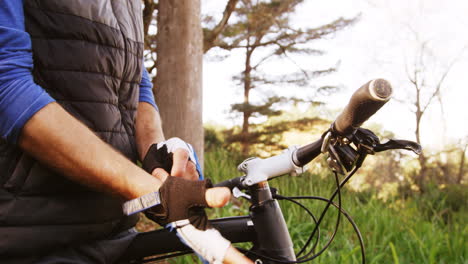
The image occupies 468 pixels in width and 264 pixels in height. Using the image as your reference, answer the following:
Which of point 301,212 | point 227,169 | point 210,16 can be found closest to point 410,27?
point 210,16

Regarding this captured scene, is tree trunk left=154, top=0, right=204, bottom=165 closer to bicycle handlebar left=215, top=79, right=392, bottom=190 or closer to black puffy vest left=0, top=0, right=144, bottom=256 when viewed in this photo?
→ black puffy vest left=0, top=0, right=144, bottom=256

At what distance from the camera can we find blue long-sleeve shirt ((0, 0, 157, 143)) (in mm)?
782

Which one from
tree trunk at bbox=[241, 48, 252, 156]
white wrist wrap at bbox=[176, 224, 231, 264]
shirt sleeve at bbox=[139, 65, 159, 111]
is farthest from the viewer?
tree trunk at bbox=[241, 48, 252, 156]

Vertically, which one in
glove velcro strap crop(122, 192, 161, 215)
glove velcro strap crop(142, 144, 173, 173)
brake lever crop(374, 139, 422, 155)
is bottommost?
glove velcro strap crop(122, 192, 161, 215)

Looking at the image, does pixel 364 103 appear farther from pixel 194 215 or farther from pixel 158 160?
pixel 158 160

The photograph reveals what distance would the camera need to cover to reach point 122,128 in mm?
1223

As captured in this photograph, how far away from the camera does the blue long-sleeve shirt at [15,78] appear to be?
78cm

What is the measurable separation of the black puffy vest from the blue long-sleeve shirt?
0.33 ft

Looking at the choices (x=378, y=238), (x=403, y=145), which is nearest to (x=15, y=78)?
(x=403, y=145)

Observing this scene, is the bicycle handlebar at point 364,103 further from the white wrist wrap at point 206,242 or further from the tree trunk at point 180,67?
the tree trunk at point 180,67

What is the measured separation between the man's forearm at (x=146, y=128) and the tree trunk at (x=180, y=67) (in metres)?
2.89

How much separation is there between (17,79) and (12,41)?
0.10m

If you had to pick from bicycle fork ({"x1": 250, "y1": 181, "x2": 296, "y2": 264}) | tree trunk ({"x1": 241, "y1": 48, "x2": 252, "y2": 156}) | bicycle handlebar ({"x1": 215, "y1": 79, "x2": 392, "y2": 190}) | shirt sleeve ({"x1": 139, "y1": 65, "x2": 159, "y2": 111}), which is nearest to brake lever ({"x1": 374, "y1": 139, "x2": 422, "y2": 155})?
bicycle handlebar ({"x1": 215, "y1": 79, "x2": 392, "y2": 190})

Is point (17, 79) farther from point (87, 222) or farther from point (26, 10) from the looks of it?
point (87, 222)
